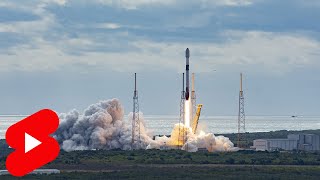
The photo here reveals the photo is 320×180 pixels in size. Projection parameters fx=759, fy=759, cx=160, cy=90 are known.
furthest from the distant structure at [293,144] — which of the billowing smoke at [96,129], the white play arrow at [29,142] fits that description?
the white play arrow at [29,142]

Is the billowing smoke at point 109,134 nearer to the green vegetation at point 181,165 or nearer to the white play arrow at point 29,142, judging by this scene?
the green vegetation at point 181,165

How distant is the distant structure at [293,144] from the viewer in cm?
15788

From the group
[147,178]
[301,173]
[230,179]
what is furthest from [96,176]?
[301,173]

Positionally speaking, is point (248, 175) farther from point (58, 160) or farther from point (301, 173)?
point (58, 160)

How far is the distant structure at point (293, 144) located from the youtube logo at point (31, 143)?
123 meters

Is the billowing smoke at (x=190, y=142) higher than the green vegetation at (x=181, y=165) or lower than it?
higher

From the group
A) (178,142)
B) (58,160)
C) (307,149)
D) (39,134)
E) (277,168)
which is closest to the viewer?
(39,134)

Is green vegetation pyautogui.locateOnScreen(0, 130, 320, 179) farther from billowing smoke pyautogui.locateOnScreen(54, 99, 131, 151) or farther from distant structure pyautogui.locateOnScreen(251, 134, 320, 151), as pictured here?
distant structure pyautogui.locateOnScreen(251, 134, 320, 151)

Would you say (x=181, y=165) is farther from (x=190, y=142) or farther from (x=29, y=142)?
Result: (x=29, y=142)

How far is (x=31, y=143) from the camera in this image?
123 ft

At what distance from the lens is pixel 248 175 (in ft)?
318

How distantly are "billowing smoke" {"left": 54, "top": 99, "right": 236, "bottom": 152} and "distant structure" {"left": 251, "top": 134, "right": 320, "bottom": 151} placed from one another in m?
10.6

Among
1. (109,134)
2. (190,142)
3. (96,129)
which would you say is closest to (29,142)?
(190,142)

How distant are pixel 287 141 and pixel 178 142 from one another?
2685cm
